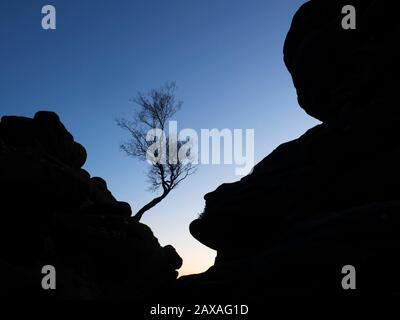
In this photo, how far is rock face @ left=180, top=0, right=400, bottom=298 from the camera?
6344 millimetres

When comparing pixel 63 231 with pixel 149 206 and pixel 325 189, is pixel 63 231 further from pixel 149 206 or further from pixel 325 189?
pixel 325 189

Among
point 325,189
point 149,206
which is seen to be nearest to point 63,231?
point 149,206

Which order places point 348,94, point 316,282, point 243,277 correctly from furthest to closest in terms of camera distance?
1. point 348,94
2. point 243,277
3. point 316,282

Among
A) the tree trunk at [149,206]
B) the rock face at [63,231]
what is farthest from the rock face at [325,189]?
the tree trunk at [149,206]

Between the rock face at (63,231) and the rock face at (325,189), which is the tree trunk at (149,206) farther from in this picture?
the rock face at (325,189)

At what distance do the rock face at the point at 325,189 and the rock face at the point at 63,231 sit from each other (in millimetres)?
3423

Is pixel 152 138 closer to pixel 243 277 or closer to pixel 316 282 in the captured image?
pixel 243 277

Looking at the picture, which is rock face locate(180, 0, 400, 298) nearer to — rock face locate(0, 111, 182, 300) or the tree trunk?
rock face locate(0, 111, 182, 300)

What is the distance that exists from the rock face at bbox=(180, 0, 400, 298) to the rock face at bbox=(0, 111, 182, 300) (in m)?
3.42

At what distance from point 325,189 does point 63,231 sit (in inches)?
438

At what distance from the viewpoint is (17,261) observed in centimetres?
1144
